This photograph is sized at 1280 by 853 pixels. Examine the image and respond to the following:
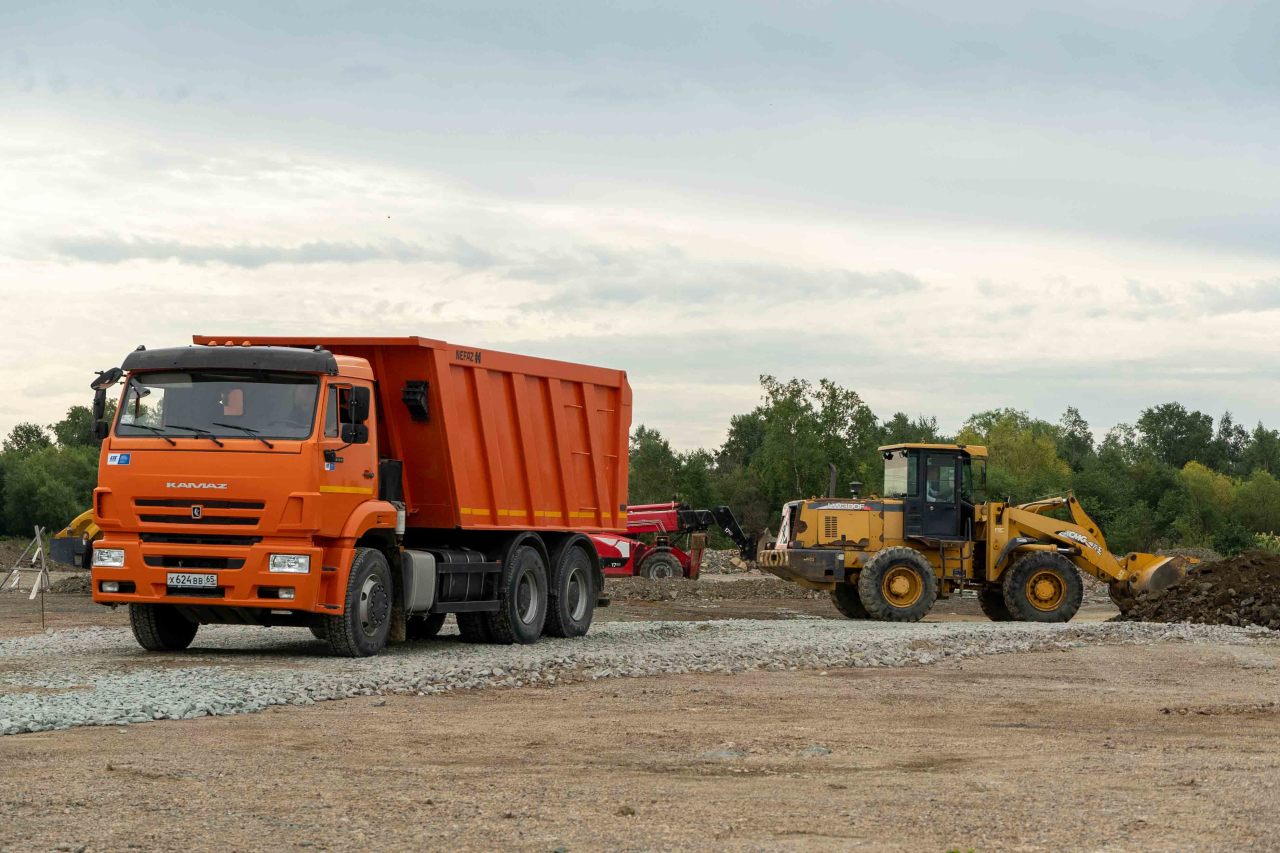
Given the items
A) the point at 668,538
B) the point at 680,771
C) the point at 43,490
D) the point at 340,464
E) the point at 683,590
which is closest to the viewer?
the point at 680,771

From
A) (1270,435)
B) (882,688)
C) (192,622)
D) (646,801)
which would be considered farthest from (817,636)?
(1270,435)

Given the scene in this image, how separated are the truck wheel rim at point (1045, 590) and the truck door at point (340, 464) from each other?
535 inches

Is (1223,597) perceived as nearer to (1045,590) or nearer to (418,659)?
(1045,590)

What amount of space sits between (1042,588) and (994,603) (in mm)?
1268

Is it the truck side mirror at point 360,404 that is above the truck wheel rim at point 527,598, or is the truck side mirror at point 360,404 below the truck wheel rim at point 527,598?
above

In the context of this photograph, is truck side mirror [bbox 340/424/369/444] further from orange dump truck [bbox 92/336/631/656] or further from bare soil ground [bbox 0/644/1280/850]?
bare soil ground [bbox 0/644/1280/850]

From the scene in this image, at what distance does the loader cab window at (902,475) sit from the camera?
26422mm

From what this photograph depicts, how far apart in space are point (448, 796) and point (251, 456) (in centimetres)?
790

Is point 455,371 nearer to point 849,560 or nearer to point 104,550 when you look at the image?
point 104,550

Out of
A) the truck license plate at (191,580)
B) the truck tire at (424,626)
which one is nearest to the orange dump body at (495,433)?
the truck tire at (424,626)

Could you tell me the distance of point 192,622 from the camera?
17.6 m

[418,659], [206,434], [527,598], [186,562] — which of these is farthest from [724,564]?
[206,434]

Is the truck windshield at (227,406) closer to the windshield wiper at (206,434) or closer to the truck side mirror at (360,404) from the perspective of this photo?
the windshield wiper at (206,434)

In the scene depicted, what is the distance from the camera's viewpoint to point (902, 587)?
25.8 meters
